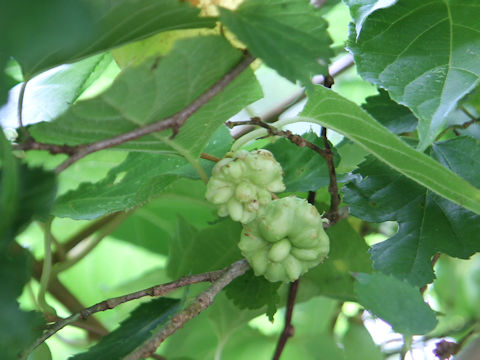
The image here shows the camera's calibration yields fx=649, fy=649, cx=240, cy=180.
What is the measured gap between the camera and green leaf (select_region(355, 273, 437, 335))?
66cm

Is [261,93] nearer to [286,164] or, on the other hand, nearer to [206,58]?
[206,58]

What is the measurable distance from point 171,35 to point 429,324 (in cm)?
39

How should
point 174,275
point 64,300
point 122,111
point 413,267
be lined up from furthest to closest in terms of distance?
point 64,300, point 174,275, point 413,267, point 122,111

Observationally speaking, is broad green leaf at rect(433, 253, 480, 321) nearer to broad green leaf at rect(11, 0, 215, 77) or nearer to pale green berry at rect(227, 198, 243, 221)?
pale green berry at rect(227, 198, 243, 221)

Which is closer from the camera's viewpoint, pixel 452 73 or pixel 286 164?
pixel 452 73

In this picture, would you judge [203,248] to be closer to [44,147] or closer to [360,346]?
[360,346]

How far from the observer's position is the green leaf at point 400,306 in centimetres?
66

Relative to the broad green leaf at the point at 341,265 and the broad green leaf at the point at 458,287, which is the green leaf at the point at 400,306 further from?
the broad green leaf at the point at 458,287

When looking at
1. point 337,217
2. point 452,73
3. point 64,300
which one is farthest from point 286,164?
point 64,300

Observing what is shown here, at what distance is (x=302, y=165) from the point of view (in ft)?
2.35

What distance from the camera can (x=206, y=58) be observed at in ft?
1.56

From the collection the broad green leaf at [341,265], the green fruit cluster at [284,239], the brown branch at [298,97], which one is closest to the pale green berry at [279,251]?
the green fruit cluster at [284,239]

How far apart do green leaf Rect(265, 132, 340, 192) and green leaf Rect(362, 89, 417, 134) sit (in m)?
0.11

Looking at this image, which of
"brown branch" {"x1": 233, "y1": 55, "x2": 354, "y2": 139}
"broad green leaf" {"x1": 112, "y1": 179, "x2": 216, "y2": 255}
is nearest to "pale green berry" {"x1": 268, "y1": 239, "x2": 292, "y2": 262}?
"broad green leaf" {"x1": 112, "y1": 179, "x2": 216, "y2": 255}
